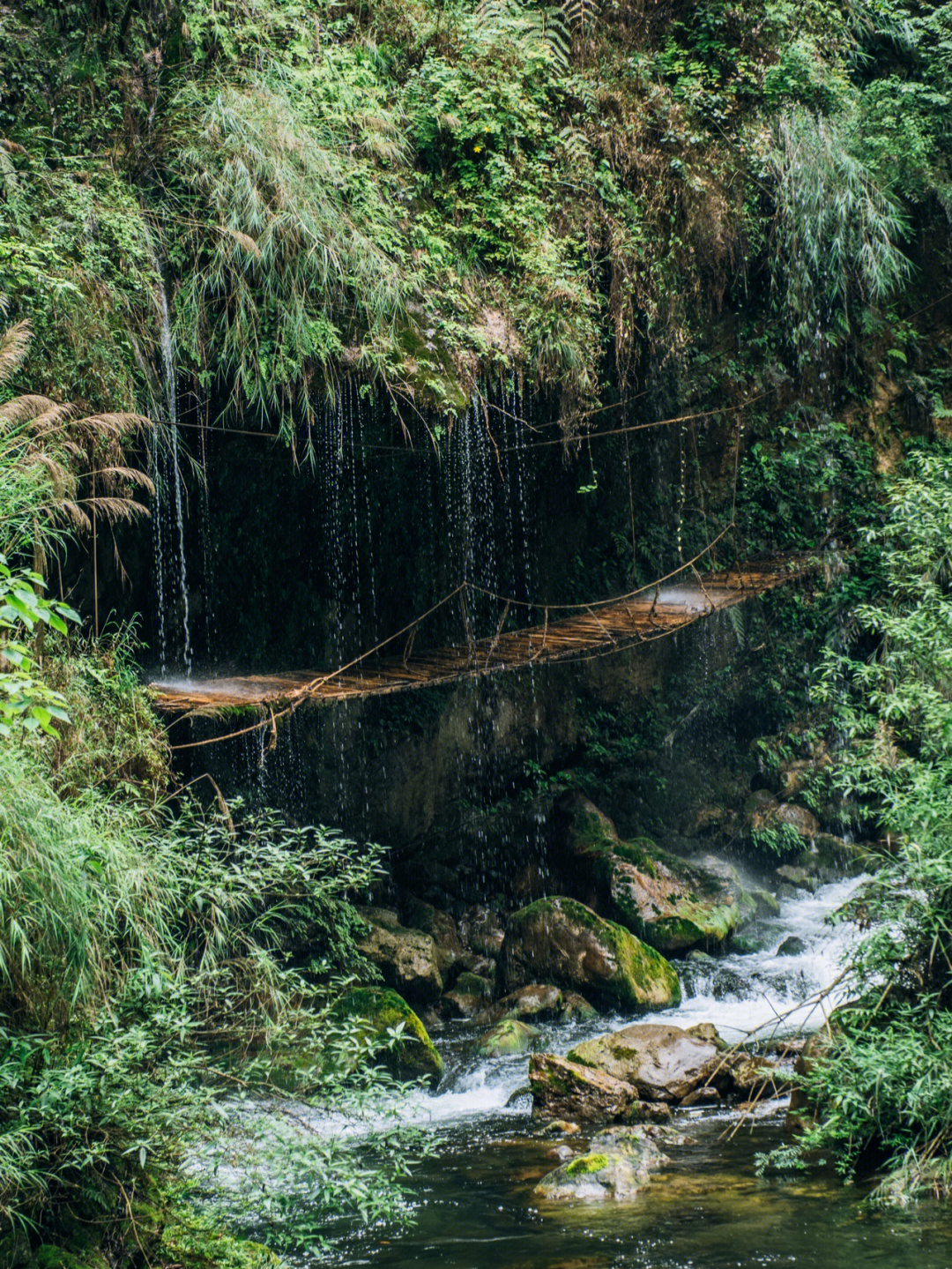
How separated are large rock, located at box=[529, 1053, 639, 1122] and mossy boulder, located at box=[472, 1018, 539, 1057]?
0.70m

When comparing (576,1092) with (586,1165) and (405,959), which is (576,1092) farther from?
(405,959)

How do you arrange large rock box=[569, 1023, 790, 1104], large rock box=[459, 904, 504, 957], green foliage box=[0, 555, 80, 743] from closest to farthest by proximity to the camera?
1. green foliage box=[0, 555, 80, 743]
2. large rock box=[569, 1023, 790, 1104]
3. large rock box=[459, 904, 504, 957]

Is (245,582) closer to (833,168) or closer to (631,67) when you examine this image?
(631,67)

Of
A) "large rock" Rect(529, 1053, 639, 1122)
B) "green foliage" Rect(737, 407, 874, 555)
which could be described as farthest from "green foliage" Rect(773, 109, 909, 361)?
"large rock" Rect(529, 1053, 639, 1122)

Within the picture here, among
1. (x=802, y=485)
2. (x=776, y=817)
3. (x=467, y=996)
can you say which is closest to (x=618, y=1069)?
(x=467, y=996)

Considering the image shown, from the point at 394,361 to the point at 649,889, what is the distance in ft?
14.8

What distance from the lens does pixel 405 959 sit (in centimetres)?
727

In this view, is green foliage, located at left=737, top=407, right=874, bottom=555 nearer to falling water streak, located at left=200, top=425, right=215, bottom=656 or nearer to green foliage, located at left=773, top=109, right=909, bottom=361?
green foliage, located at left=773, top=109, right=909, bottom=361

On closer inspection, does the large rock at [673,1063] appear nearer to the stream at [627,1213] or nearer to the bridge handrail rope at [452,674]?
the stream at [627,1213]

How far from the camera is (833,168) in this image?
941 centimetres

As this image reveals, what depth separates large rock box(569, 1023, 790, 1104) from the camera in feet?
18.7

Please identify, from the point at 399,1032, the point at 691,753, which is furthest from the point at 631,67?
the point at 399,1032

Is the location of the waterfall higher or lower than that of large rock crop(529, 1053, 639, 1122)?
higher

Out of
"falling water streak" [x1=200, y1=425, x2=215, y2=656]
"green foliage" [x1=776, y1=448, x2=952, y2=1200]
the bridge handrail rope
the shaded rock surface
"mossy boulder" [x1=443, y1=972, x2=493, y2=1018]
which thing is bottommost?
"mossy boulder" [x1=443, y1=972, x2=493, y2=1018]
